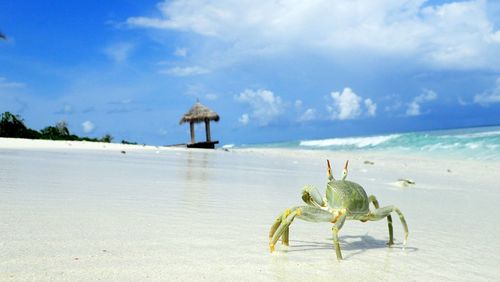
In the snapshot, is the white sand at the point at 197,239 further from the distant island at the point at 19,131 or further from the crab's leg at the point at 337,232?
the distant island at the point at 19,131

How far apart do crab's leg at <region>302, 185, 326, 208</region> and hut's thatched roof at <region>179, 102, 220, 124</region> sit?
89.3ft

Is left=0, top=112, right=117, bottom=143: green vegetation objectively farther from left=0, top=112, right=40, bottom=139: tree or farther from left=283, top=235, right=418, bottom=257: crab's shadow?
left=283, top=235, right=418, bottom=257: crab's shadow

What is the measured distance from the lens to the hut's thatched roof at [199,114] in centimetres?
3033

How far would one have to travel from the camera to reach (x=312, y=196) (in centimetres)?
320

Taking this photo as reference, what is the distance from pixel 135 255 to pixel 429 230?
2.85 meters

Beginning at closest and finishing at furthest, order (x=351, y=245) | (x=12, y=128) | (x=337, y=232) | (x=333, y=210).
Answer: (x=337, y=232)
(x=333, y=210)
(x=351, y=245)
(x=12, y=128)

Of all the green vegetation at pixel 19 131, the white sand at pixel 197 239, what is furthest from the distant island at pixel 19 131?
the white sand at pixel 197 239

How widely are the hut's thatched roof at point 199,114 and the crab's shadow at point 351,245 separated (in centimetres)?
2682

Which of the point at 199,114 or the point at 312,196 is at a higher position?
the point at 199,114

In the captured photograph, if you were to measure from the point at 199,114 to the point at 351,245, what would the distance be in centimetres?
2750

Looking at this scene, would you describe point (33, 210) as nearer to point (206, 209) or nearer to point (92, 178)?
point (206, 209)

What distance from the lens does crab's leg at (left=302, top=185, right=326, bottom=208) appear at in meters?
3.19

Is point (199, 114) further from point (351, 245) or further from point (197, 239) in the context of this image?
point (197, 239)

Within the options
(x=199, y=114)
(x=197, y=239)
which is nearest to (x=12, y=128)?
(x=199, y=114)
